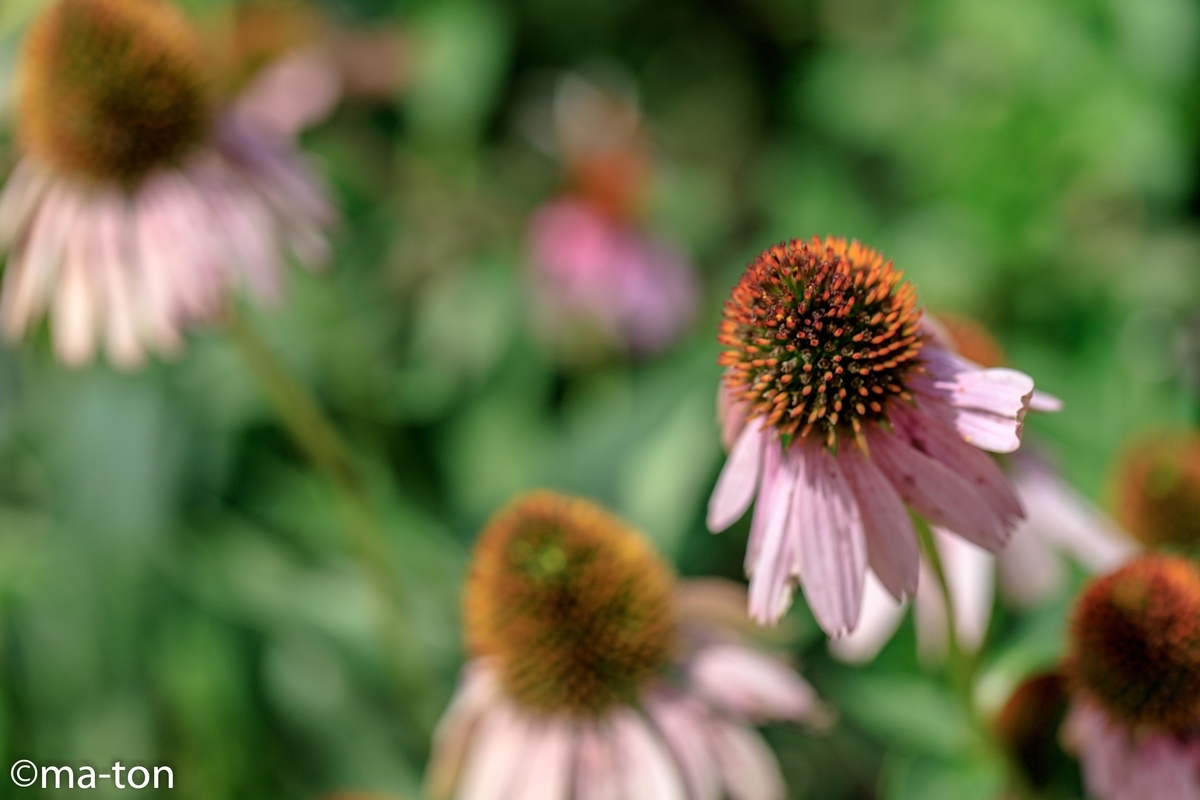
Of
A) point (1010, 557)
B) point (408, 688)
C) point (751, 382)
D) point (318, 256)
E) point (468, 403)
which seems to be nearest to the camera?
point (751, 382)

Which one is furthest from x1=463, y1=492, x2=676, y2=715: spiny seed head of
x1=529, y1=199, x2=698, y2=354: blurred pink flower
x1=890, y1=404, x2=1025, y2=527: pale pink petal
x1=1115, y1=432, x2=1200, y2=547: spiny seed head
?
x1=529, y1=199, x2=698, y2=354: blurred pink flower

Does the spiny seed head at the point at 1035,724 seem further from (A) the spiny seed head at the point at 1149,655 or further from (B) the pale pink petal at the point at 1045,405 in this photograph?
(B) the pale pink petal at the point at 1045,405

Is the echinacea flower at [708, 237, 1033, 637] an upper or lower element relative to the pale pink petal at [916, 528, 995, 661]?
upper

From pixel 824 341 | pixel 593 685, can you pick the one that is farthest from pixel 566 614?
pixel 824 341

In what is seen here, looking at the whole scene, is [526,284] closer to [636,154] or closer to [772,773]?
[636,154]

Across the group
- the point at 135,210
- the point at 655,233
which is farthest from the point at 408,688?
the point at 655,233

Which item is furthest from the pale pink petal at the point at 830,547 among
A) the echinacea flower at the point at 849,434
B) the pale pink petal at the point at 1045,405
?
the pale pink petal at the point at 1045,405

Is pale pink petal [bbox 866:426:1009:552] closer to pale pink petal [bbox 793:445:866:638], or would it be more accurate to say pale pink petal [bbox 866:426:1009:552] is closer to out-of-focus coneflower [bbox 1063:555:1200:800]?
pale pink petal [bbox 793:445:866:638]
